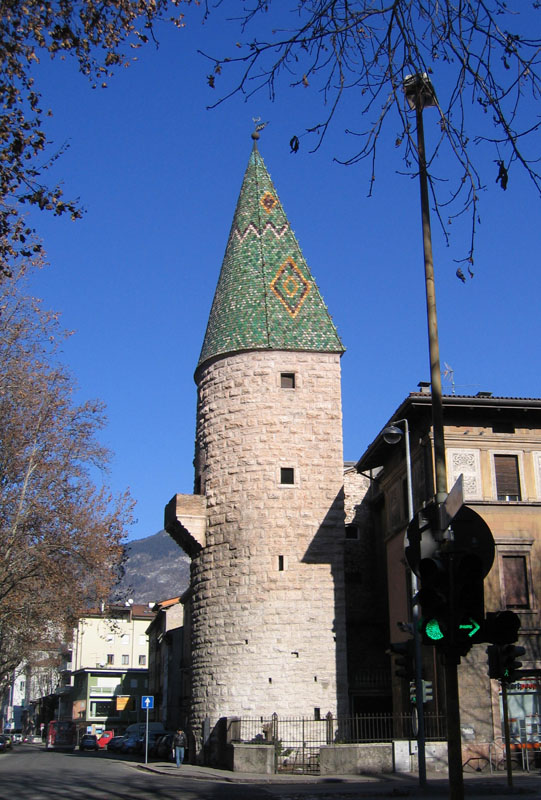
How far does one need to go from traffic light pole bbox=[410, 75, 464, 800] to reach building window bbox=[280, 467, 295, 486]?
55.8 feet

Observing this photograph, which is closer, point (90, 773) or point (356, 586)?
point (90, 773)

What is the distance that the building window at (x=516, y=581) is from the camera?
2303 cm

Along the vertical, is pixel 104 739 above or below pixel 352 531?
below

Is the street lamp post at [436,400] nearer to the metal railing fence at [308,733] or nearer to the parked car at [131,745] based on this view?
the metal railing fence at [308,733]

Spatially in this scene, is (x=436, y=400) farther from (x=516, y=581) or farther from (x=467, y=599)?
(x=516, y=581)

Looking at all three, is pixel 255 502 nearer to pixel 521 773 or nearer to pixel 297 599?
pixel 297 599

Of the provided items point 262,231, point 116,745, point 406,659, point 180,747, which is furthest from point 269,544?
point 116,745

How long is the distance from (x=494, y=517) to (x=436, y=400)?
578 inches

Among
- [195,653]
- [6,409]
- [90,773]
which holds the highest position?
[6,409]

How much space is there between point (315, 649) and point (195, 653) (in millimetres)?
4187

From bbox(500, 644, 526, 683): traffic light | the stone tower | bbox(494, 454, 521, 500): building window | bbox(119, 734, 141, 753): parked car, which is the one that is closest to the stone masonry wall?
the stone tower

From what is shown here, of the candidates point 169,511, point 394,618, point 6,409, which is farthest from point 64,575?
point 394,618

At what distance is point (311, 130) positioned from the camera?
7.11m

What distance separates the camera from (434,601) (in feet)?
22.0
